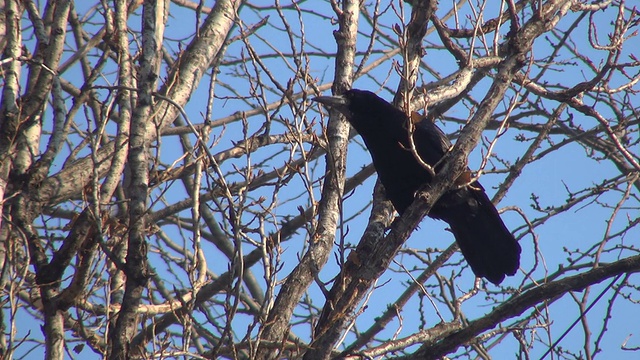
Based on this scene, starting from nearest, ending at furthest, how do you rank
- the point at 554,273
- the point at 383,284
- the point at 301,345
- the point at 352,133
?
the point at 301,345 < the point at 383,284 < the point at 554,273 < the point at 352,133

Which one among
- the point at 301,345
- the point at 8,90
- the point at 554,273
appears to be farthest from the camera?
the point at 554,273

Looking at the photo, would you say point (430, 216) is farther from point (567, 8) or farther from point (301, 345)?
point (301, 345)

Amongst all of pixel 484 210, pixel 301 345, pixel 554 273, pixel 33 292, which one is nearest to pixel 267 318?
pixel 301 345

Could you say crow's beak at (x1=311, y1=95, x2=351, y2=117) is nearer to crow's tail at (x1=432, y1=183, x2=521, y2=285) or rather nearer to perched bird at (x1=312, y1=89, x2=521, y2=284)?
perched bird at (x1=312, y1=89, x2=521, y2=284)

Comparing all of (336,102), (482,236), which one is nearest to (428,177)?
(482,236)

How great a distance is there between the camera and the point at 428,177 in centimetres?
474

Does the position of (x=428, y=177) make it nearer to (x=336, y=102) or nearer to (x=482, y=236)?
(x=482, y=236)

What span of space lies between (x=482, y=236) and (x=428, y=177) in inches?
25.5

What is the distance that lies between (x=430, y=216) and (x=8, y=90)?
120 inches

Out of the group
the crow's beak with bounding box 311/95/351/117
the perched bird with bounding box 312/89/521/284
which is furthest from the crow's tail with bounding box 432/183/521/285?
the crow's beak with bounding box 311/95/351/117

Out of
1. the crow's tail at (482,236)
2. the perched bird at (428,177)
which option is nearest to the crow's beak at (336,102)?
the perched bird at (428,177)

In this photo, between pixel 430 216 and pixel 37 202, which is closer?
pixel 37 202

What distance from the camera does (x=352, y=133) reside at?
6.49 metres

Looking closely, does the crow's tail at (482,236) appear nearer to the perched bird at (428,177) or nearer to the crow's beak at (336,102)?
the perched bird at (428,177)
